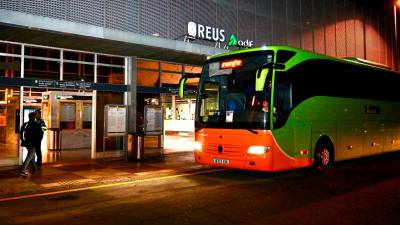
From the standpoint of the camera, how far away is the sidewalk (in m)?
9.45

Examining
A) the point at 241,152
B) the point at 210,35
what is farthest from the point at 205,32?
the point at 241,152

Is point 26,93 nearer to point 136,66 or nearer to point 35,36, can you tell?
A: point 136,66

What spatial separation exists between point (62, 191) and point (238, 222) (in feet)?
16.2

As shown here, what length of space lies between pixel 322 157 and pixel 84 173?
23.8 ft

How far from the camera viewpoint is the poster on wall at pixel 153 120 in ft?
49.8

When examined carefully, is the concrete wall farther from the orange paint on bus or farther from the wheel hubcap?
the wheel hubcap

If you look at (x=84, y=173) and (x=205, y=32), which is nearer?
(x=84, y=173)

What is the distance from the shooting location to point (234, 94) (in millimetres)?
10234

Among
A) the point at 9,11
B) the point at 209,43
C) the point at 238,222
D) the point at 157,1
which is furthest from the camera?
the point at 209,43

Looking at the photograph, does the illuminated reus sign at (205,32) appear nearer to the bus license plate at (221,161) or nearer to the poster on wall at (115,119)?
the poster on wall at (115,119)

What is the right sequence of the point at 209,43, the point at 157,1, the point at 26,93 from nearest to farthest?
the point at 157,1, the point at 209,43, the point at 26,93

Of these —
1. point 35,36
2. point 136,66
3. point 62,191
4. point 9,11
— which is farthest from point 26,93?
point 62,191

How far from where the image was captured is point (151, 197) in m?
8.34

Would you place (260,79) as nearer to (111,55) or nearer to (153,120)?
(153,120)
